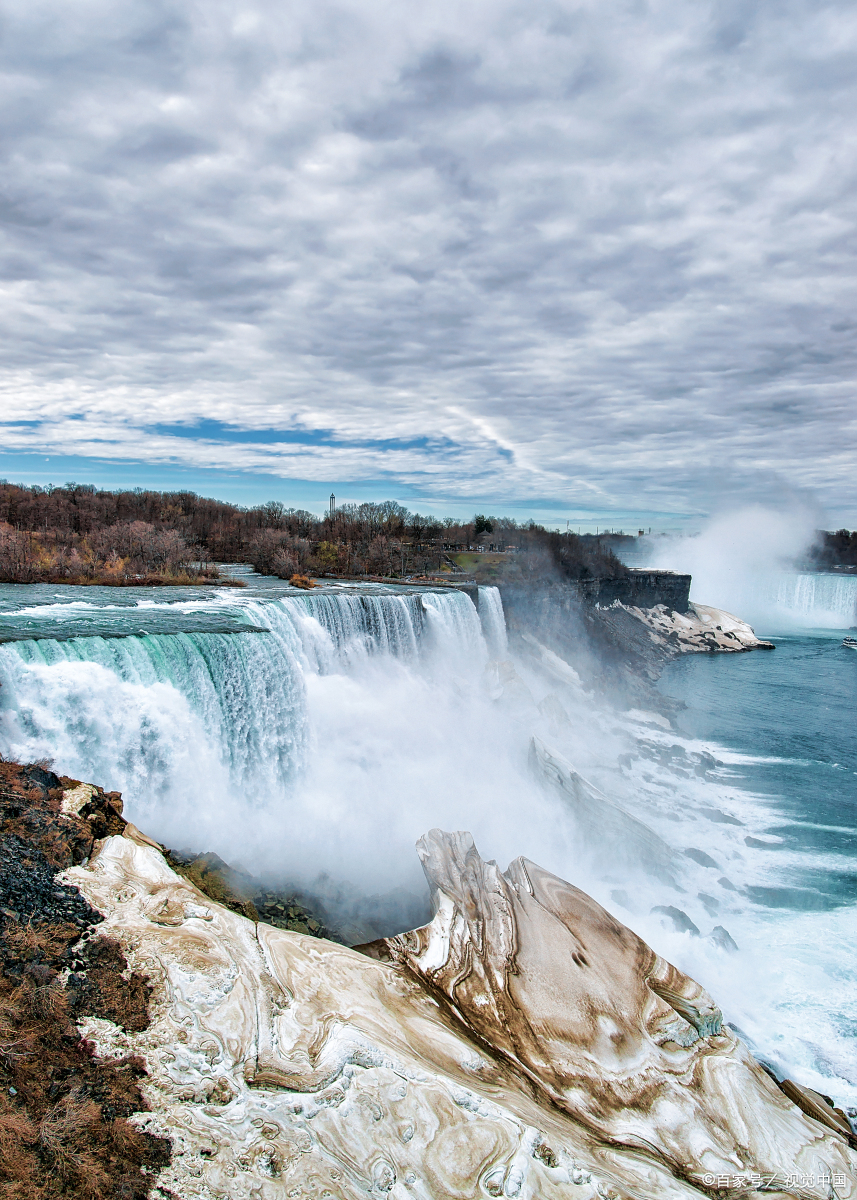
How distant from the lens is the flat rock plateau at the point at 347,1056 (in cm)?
511

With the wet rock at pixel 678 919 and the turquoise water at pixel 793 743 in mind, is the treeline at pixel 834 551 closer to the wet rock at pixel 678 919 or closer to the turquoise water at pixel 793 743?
the turquoise water at pixel 793 743

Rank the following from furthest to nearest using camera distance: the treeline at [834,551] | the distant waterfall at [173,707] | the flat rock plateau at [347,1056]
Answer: the treeline at [834,551] < the distant waterfall at [173,707] < the flat rock plateau at [347,1056]

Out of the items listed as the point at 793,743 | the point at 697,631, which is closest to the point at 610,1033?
the point at 793,743

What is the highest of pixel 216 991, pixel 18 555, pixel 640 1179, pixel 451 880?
pixel 18 555

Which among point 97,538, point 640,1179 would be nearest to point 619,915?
point 640,1179

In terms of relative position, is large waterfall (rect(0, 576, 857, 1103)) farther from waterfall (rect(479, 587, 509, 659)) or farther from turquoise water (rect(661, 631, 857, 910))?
waterfall (rect(479, 587, 509, 659))

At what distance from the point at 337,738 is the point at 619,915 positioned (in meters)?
9.71

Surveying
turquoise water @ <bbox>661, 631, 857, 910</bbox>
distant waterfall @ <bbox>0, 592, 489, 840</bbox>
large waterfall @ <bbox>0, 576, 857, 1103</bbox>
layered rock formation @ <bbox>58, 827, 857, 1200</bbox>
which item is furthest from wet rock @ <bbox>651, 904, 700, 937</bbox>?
distant waterfall @ <bbox>0, 592, 489, 840</bbox>

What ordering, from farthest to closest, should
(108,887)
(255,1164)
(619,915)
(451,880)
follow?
1. (619,915)
2. (451,880)
3. (108,887)
4. (255,1164)

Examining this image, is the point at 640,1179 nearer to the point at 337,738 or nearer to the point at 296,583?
the point at 337,738

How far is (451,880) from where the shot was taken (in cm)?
1099

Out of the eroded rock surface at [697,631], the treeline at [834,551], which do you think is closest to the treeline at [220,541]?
the eroded rock surface at [697,631]

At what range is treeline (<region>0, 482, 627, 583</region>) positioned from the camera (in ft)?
127

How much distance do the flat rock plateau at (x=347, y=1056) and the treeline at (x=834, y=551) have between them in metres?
128
